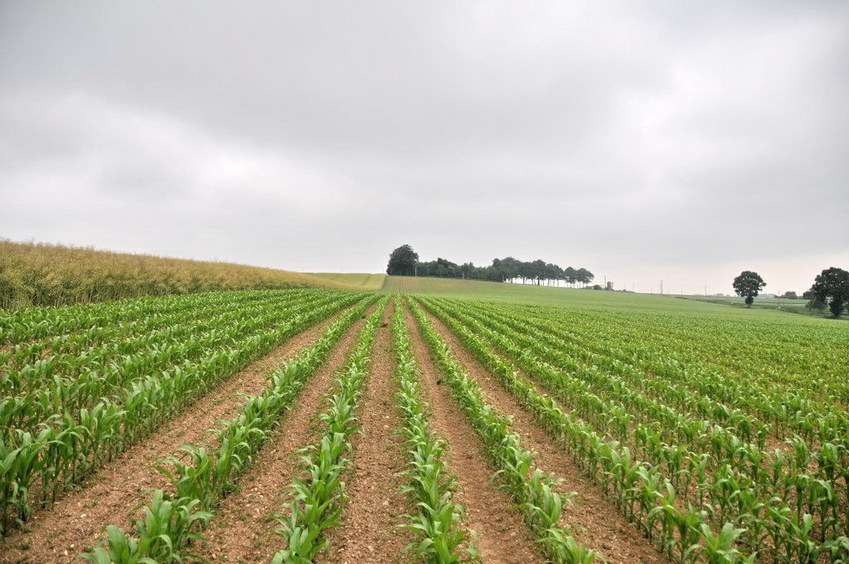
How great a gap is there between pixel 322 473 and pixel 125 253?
101ft

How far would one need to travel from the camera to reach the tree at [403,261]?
412ft

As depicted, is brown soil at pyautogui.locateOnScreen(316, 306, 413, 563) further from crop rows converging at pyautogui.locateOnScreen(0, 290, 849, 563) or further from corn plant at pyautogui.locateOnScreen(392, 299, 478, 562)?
corn plant at pyautogui.locateOnScreen(392, 299, 478, 562)

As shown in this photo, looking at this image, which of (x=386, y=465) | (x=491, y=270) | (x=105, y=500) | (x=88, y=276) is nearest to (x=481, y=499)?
(x=386, y=465)

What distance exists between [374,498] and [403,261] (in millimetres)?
121261

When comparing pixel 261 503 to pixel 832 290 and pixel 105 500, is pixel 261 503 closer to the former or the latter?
pixel 105 500

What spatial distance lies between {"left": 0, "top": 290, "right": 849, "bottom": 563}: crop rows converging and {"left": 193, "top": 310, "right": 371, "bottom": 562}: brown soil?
26mm

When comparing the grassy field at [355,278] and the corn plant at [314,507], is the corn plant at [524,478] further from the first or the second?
the grassy field at [355,278]

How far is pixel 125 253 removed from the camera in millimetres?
26766

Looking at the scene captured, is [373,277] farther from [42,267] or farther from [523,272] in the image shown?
[42,267]

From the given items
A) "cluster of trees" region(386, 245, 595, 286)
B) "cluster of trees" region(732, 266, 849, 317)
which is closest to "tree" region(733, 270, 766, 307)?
"cluster of trees" region(732, 266, 849, 317)

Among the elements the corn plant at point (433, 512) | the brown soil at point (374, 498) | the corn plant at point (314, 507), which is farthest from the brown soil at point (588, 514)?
the corn plant at point (314, 507)

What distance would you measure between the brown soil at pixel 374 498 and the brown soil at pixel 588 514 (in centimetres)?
196

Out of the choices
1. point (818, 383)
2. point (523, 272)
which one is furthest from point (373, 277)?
point (818, 383)

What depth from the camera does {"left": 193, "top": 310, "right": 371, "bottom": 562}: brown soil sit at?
3.71m
